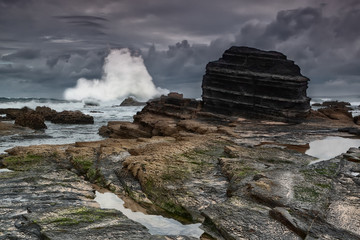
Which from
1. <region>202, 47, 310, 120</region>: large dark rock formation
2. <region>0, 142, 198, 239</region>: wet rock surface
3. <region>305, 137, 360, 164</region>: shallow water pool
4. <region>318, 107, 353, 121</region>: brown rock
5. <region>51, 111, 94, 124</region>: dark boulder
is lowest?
<region>51, 111, 94, 124</region>: dark boulder

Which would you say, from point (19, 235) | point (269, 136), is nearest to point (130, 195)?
point (19, 235)

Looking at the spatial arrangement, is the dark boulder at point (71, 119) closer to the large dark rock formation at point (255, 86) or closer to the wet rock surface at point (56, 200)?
the large dark rock formation at point (255, 86)

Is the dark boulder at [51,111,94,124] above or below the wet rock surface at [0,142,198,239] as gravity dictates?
below

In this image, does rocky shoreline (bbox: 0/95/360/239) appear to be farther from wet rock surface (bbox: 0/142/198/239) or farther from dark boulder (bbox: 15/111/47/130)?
dark boulder (bbox: 15/111/47/130)

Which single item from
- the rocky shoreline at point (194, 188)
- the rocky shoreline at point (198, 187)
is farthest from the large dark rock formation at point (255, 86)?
the rocky shoreline at point (198, 187)

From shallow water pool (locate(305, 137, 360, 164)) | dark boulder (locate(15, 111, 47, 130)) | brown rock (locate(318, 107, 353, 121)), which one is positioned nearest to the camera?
shallow water pool (locate(305, 137, 360, 164))

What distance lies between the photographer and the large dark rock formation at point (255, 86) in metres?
20.1

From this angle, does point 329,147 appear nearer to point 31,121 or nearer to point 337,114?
point 337,114

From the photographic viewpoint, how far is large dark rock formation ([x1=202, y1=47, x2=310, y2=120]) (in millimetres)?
20141

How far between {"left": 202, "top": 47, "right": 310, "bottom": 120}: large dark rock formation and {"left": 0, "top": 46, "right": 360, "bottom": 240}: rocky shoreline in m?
5.40

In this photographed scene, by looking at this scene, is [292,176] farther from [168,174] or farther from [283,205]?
[168,174]

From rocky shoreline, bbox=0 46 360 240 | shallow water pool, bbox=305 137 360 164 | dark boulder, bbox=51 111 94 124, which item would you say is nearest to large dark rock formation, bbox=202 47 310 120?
rocky shoreline, bbox=0 46 360 240

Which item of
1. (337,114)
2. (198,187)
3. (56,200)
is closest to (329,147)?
(198,187)

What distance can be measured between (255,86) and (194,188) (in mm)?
13914
